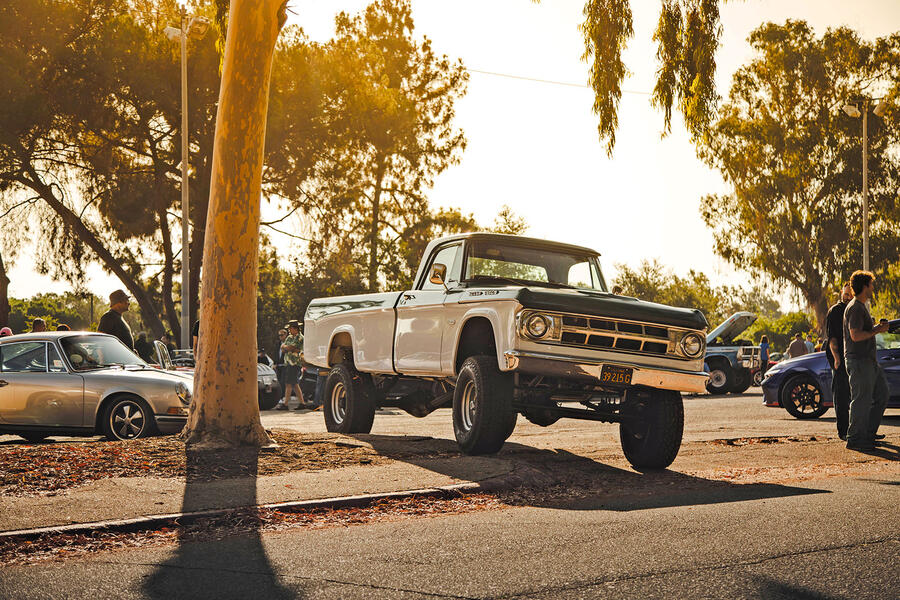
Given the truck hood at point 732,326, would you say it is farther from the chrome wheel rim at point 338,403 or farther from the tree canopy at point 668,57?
the chrome wheel rim at point 338,403

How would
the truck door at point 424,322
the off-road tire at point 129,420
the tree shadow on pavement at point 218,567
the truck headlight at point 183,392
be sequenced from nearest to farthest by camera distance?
the tree shadow on pavement at point 218,567 → the truck door at point 424,322 → the off-road tire at point 129,420 → the truck headlight at point 183,392

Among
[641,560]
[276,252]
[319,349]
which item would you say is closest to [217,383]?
[319,349]

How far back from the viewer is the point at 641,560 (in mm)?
5184

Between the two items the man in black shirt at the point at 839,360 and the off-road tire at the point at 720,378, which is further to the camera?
the off-road tire at the point at 720,378

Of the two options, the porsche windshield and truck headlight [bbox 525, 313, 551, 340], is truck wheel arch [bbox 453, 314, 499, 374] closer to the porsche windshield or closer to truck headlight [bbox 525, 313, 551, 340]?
truck headlight [bbox 525, 313, 551, 340]

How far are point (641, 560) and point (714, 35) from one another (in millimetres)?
9273

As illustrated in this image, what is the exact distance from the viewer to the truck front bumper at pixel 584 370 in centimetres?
858

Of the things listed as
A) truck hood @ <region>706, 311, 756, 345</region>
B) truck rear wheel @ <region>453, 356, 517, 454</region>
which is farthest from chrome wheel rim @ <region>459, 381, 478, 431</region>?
truck hood @ <region>706, 311, 756, 345</region>

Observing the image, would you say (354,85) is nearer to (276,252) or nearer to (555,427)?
(276,252)

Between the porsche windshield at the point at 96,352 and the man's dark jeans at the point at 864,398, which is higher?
the porsche windshield at the point at 96,352

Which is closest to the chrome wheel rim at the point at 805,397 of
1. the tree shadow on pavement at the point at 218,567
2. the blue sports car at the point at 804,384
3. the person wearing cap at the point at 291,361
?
the blue sports car at the point at 804,384

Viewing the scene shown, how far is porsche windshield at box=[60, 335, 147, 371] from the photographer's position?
12500mm

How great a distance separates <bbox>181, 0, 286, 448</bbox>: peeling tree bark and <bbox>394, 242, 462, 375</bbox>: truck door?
5.33 ft

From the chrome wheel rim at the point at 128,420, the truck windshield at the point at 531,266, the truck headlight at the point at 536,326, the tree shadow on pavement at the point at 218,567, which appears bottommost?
the tree shadow on pavement at the point at 218,567
